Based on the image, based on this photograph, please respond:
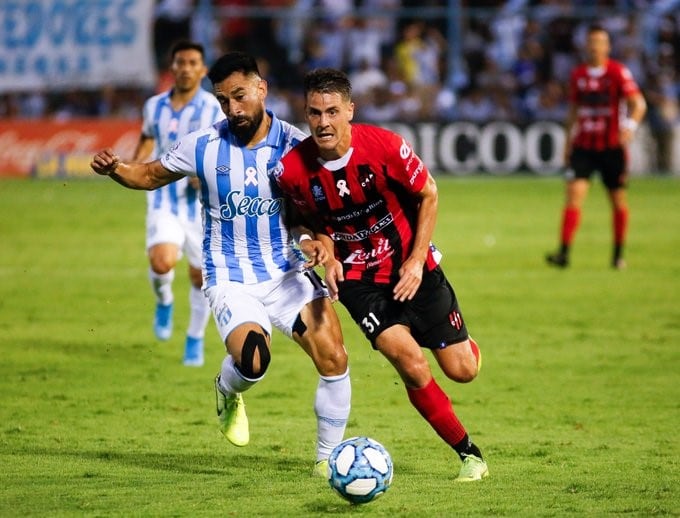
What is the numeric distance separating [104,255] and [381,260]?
33.2 feet

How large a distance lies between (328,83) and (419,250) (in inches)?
36.8

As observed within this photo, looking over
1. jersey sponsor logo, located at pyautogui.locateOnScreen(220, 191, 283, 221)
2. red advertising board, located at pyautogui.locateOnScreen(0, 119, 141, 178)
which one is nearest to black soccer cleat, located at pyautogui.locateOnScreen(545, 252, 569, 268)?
jersey sponsor logo, located at pyautogui.locateOnScreen(220, 191, 283, 221)

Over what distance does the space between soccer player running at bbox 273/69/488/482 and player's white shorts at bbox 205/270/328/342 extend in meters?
0.26

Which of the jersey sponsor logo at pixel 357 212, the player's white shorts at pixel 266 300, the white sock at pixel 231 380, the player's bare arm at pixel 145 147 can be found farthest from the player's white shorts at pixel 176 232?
the jersey sponsor logo at pixel 357 212

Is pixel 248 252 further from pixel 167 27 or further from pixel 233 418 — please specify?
pixel 167 27

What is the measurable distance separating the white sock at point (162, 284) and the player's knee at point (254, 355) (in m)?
3.72

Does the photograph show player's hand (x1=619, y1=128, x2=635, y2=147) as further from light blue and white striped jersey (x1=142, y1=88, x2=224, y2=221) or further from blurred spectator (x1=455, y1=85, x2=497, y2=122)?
blurred spectator (x1=455, y1=85, x2=497, y2=122)

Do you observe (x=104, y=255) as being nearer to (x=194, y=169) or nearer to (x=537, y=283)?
(x=537, y=283)

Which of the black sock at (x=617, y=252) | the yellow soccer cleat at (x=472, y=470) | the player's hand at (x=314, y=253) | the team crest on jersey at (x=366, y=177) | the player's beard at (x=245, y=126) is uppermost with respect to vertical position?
the player's beard at (x=245, y=126)

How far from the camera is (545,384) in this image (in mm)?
9328

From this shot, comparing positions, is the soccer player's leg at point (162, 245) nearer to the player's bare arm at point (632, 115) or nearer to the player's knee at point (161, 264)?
the player's knee at point (161, 264)

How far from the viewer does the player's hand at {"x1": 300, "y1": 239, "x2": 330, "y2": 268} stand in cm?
651

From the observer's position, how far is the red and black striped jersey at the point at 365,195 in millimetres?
6566

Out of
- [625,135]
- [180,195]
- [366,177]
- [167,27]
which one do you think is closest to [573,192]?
[625,135]
